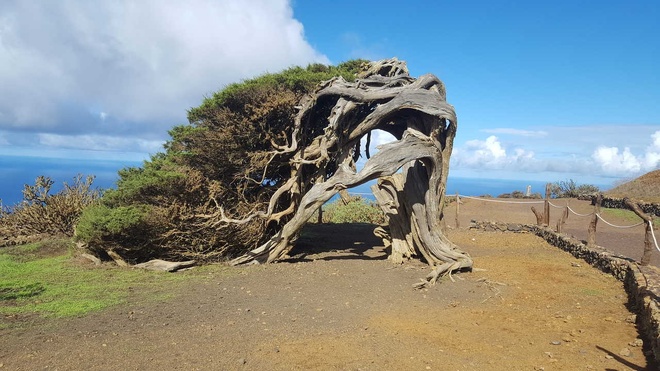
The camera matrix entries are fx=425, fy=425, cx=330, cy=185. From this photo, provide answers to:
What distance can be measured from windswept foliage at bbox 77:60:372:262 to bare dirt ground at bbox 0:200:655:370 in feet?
3.46

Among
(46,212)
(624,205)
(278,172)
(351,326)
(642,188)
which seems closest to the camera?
(351,326)

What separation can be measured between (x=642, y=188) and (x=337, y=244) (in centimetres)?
2468

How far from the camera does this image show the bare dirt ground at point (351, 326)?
486 cm

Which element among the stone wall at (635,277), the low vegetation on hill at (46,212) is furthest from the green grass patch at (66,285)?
the stone wall at (635,277)

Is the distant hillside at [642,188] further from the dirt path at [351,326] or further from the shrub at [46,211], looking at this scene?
the shrub at [46,211]

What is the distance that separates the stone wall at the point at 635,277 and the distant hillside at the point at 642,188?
1534 centimetres

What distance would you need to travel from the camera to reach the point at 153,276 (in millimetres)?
8422

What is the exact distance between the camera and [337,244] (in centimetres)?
1232

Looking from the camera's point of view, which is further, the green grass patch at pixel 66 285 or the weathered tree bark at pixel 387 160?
the weathered tree bark at pixel 387 160

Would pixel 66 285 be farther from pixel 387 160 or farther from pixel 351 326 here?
pixel 387 160

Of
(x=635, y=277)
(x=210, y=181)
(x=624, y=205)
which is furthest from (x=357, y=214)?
(x=624, y=205)

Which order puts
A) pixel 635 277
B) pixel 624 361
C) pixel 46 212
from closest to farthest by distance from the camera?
pixel 624 361
pixel 635 277
pixel 46 212

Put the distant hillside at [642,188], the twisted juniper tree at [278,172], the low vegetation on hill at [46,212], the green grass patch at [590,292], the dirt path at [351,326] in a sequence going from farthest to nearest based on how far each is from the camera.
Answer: the distant hillside at [642,188] → the low vegetation on hill at [46,212] → the twisted juniper tree at [278,172] → the green grass patch at [590,292] → the dirt path at [351,326]

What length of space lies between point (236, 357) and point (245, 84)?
6.76m
